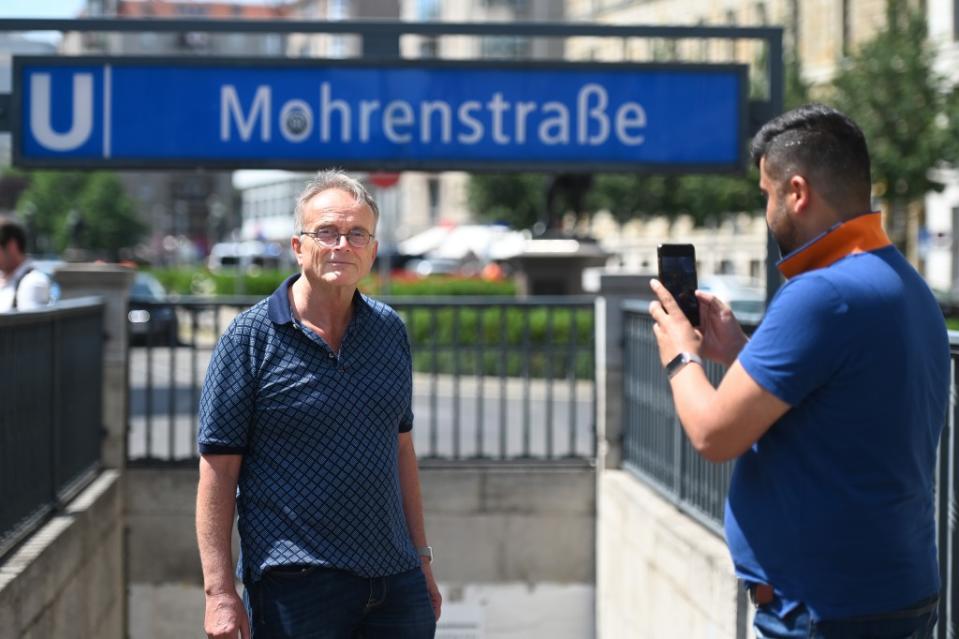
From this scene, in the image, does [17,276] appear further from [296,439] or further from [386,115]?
[296,439]

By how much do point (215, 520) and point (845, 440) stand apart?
1491 millimetres

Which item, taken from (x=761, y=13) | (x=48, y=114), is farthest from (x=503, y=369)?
(x=761, y=13)

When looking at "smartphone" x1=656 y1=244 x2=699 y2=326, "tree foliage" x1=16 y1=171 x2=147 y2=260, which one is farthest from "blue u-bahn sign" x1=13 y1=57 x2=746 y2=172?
"tree foliage" x1=16 y1=171 x2=147 y2=260

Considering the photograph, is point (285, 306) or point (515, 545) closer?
point (285, 306)

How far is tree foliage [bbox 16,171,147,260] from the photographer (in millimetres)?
98312

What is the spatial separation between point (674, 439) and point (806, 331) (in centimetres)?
475

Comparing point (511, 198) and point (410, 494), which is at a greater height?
point (511, 198)

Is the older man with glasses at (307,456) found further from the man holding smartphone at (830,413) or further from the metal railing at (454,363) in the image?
the metal railing at (454,363)

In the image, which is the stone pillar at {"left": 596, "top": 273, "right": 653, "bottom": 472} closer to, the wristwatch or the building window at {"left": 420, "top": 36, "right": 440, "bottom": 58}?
the wristwatch

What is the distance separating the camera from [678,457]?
738 centimetres

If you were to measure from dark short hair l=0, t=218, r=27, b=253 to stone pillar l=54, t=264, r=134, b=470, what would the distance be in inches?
28.7

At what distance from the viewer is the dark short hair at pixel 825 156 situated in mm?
3018

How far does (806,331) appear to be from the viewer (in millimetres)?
2830

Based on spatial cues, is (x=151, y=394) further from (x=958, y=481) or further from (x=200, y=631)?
(x=958, y=481)
